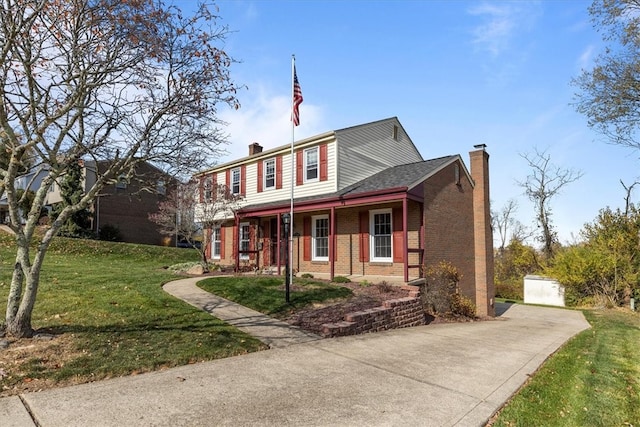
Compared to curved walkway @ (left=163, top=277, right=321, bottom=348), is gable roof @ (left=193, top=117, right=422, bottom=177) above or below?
above

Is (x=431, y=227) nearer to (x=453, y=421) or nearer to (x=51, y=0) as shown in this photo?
(x=453, y=421)

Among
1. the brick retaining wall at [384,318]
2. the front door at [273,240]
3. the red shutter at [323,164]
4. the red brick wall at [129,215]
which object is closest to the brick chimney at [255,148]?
the front door at [273,240]

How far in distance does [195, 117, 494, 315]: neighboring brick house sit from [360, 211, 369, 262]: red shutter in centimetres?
4

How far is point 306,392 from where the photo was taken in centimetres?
501

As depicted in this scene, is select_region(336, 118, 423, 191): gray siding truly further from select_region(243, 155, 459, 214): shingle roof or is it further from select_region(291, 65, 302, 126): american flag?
select_region(291, 65, 302, 126): american flag

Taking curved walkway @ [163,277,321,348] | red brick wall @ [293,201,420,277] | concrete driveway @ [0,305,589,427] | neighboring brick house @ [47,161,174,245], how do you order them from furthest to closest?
neighboring brick house @ [47,161,174,245] → red brick wall @ [293,201,420,277] → curved walkway @ [163,277,321,348] → concrete driveway @ [0,305,589,427]

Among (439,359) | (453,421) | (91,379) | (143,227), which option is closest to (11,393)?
(91,379)

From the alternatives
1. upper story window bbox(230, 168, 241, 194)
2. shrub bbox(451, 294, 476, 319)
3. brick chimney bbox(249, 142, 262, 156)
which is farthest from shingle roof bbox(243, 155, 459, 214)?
brick chimney bbox(249, 142, 262, 156)

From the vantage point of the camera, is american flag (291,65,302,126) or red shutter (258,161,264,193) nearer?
american flag (291,65,302,126)

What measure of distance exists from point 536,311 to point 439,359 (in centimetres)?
1633

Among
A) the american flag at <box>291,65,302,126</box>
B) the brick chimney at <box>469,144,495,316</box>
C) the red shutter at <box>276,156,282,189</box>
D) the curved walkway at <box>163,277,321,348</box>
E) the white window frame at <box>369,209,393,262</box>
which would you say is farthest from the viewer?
the red shutter at <box>276,156,282,189</box>

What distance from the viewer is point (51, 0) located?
5.93 meters

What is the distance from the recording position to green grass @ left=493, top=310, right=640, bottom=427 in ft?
14.8

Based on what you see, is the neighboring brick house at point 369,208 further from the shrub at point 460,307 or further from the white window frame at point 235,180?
the shrub at point 460,307
